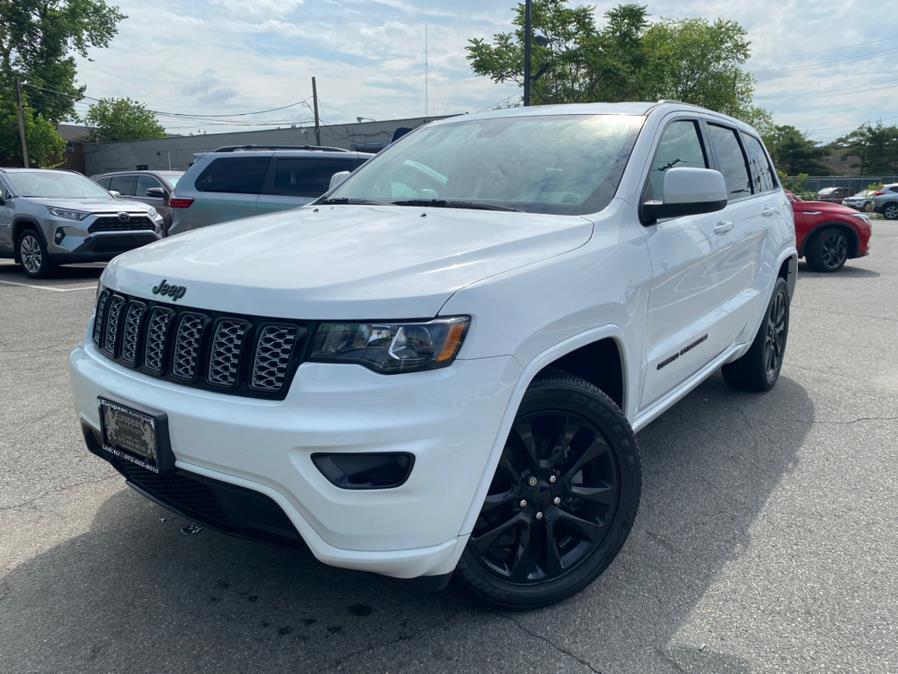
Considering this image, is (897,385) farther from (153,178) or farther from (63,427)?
(153,178)

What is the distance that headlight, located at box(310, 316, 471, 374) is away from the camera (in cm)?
201

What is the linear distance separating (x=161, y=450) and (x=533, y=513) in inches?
46.9

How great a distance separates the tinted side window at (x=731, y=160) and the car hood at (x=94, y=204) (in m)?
9.13

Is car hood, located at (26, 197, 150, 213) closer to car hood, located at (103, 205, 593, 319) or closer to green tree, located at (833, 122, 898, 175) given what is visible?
car hood, located at (103, 205, 593, 319)

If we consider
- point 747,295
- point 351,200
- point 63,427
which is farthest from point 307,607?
point 747,295

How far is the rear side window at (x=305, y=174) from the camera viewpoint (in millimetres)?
9078

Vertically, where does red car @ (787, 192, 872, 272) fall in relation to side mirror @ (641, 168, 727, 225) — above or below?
below

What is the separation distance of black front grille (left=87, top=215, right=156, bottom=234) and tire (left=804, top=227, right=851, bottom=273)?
1034 centimetres

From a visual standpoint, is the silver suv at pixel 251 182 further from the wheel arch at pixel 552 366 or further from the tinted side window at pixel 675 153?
the wheel arch at pixel 552 366

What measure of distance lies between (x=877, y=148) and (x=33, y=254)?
8495 centimetres

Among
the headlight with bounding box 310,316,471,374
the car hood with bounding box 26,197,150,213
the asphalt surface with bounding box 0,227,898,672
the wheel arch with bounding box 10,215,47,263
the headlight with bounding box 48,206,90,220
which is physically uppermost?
the headlight with bounding box 310,316,471,374

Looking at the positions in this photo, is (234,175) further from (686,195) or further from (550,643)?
(550,643)

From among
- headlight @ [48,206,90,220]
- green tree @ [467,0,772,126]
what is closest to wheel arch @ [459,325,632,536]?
headlight @ [48,206,90,220]

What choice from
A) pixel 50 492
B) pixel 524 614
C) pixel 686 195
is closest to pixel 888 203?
pixel 686 195
